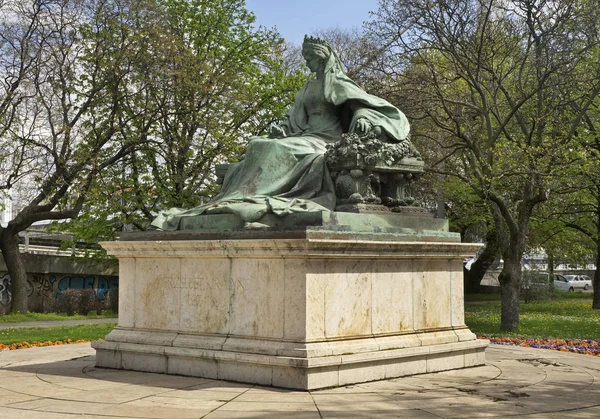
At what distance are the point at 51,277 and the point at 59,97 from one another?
26.5 ft

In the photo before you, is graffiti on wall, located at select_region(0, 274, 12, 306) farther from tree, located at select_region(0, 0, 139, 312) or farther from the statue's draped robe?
the statue's draped robe

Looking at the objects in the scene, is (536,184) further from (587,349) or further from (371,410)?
(371,410)

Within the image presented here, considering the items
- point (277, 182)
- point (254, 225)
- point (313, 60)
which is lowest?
point (254, 225)

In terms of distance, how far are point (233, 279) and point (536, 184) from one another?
35.5ft

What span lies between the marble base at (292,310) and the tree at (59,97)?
49.8 feet

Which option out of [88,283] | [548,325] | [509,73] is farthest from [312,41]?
[88,283]

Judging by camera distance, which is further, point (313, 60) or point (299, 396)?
point (313, 60)

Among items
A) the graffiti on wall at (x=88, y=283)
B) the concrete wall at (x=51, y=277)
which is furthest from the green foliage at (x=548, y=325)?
the graffiti on wall at (x=88, y=283)

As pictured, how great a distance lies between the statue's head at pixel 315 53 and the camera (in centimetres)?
1030

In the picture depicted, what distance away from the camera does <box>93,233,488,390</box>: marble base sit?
7926 millimetres

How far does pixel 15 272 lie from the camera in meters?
25.6

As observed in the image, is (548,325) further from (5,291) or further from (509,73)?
(5,291)

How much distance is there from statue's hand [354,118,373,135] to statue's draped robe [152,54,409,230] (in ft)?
0.29

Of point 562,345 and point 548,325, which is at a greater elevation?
point 562,345
